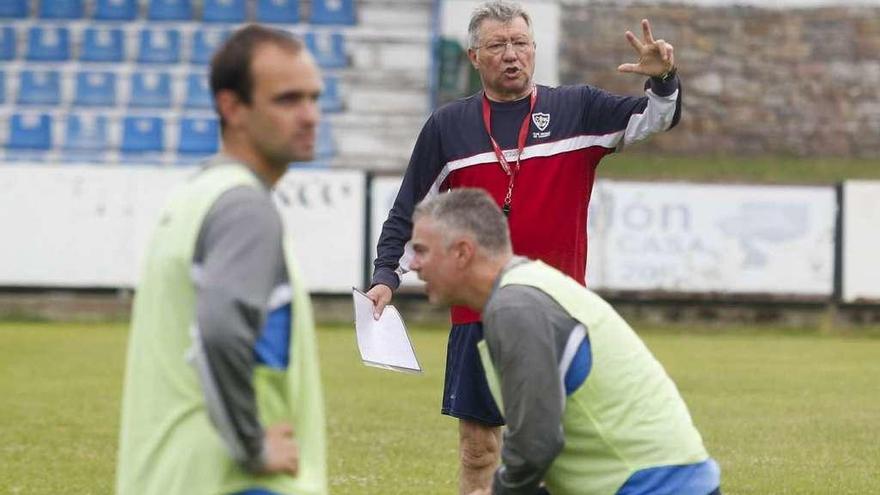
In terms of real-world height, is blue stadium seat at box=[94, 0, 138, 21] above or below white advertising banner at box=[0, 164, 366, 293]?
above

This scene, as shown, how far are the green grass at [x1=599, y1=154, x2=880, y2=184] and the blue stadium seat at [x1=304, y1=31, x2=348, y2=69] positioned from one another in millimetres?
4631

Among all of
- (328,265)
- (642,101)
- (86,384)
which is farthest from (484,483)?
(328,265)

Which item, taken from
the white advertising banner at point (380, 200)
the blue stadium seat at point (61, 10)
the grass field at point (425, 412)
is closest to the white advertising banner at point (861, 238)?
the grass field at point (425, 412)

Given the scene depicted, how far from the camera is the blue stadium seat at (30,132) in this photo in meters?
25.8

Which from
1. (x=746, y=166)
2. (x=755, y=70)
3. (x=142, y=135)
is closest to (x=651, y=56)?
(x=142, y=135)

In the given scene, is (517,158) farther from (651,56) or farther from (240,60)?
(240,60)

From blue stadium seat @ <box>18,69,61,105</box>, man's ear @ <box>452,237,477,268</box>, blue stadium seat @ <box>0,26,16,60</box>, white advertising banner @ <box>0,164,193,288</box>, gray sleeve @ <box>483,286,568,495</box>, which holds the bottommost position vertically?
white advertising banner @ <box>0,164,193,288</box>

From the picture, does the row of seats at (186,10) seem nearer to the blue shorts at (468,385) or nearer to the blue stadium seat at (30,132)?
the blue stadium seat at (30,132)

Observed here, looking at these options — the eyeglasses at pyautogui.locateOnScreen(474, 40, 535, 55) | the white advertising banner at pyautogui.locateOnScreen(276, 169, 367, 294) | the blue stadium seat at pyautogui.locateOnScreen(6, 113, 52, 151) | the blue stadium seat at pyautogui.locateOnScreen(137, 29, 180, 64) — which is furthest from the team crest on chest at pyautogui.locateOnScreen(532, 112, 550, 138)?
the blue stadium seat at pyautogui.locateOnScreen(137, 29, 180, 64)

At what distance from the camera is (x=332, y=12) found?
28.3 metres

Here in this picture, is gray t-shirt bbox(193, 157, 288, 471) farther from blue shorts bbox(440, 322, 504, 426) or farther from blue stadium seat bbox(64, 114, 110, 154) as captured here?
blue stadium seat bbox(64, 114, 110, 154)

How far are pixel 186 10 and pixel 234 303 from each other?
25285mm

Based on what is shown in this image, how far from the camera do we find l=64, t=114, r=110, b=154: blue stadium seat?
26.0 meters

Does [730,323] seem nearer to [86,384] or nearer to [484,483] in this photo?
[86,384]
